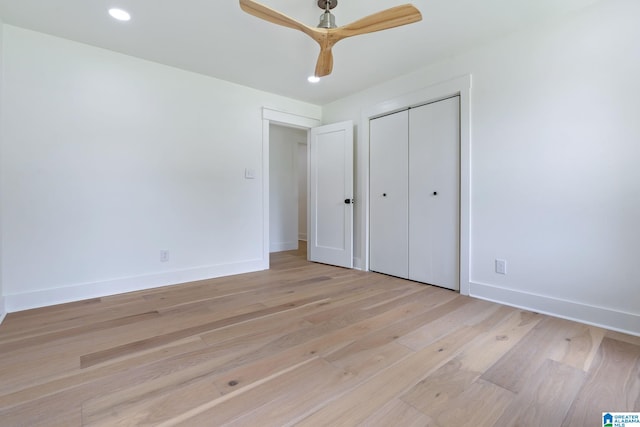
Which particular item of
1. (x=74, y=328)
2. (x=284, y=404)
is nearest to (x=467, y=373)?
(x=284, y=404)

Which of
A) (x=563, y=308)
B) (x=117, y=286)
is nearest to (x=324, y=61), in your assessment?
(x=563, y=308)

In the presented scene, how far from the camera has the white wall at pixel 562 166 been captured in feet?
6.18

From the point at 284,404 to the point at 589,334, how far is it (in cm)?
203

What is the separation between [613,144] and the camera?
6.29 ft

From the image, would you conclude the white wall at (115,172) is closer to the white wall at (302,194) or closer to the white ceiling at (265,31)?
the white ceiling at (265,31)

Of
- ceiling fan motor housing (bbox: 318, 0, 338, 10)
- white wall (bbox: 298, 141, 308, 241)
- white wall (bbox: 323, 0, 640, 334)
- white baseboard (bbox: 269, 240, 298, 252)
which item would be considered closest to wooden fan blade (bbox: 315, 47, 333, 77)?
ceiling fan motor housing (bbox: 318, 0, 338, 10)

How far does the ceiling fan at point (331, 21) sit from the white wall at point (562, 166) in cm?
126

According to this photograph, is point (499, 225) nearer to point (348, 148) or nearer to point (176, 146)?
point (348, 148)

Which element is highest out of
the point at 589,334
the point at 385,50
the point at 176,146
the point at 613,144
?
the point at 385,50

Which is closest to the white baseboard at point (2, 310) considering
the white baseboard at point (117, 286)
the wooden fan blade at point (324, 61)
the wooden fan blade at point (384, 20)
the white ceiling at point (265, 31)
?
the white baseboard at point (117, 286)

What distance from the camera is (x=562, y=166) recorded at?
6.97 ft

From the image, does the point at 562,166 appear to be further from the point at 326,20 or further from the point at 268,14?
the point at 268,14

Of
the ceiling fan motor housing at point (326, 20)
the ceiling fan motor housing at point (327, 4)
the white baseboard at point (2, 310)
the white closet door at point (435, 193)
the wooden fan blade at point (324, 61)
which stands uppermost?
the ceiling fan motor housing at point (327, 4)

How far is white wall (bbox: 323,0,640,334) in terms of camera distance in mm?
1884
